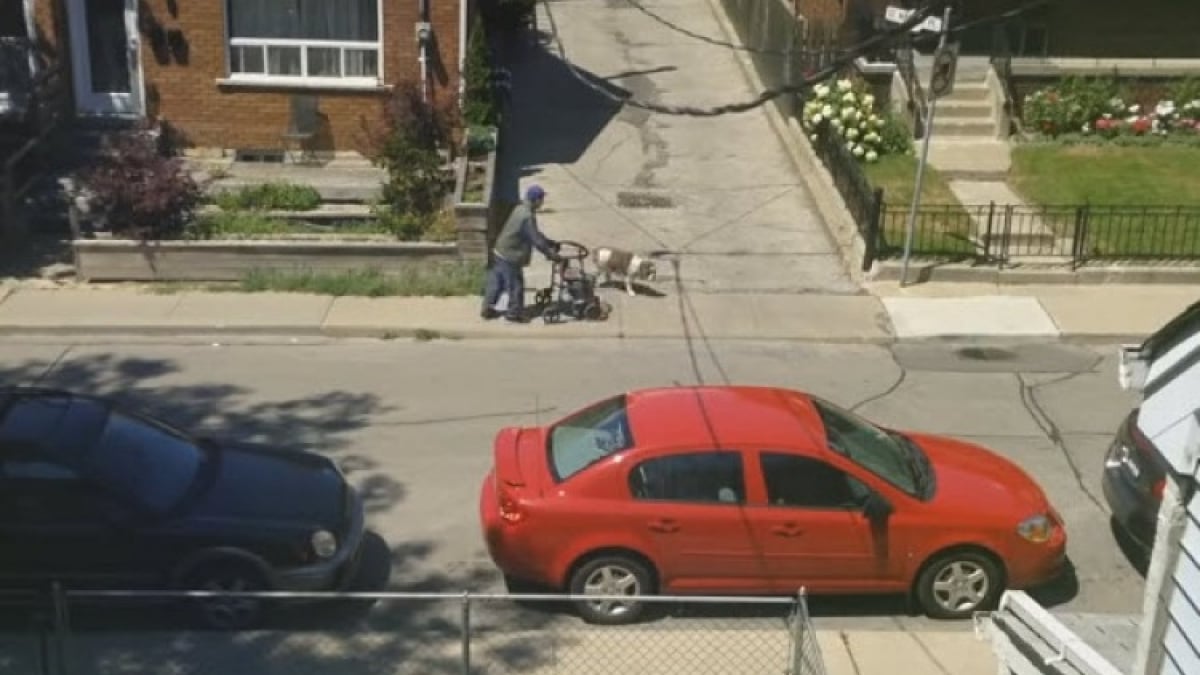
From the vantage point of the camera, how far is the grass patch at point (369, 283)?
18.2m

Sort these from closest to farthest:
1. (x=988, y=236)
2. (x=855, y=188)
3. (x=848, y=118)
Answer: (x=988, y=236), (x=855, y=188), (x=848, y=118)

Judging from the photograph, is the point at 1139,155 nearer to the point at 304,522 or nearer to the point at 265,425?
the point at 265,425

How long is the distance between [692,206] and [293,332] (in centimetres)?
639

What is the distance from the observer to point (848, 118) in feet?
73.0

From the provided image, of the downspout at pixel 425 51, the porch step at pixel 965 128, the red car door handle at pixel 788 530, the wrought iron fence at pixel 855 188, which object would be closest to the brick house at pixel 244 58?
the downspout at pixel 425 51

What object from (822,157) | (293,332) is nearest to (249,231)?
(293,332)

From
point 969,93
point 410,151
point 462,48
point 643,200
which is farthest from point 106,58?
point 969,93

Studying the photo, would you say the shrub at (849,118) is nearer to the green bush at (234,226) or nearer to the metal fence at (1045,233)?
the metal fence at (1045,233)

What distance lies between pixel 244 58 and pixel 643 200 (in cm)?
566

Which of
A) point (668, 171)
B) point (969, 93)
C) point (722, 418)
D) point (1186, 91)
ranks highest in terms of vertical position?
point (1186, 91)

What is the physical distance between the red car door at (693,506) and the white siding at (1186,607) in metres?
5.30

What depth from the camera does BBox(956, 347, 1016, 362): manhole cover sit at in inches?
668

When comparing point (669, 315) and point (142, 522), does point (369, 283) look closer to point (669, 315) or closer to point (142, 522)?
point (669, 315)

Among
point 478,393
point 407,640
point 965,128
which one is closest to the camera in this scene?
point 407,640
